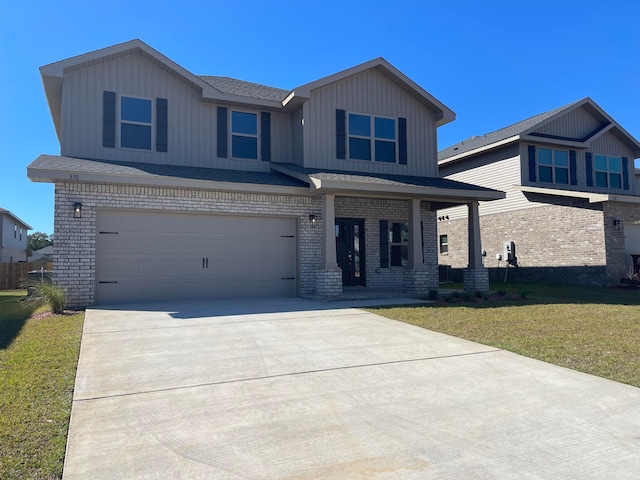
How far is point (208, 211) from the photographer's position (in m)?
11.4

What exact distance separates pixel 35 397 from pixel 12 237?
3462cm

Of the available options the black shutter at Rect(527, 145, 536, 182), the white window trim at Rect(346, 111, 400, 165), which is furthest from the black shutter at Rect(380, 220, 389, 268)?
the black shutter at Rect(527, 145, 536, 182)

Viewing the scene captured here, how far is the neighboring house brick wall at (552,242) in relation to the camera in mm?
16156

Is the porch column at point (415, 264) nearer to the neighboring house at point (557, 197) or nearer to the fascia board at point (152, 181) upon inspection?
the fascia board at point (152, 181)

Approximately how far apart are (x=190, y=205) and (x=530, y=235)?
564 inches

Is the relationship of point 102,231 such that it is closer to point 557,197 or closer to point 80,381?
point 80,381

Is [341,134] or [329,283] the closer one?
[329,283]

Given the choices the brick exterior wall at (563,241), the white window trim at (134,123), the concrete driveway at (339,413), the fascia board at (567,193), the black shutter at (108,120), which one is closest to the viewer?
the concrete driveway at (339,413)

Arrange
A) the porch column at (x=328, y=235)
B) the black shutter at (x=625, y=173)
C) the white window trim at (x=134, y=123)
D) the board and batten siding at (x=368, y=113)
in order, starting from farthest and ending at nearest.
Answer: the black shutter at (x=625, y=173) → the board and batten siding at (x=368, y=113) → the white window trim at (x=134, y=123) → the porch column at (x=328, y=235)

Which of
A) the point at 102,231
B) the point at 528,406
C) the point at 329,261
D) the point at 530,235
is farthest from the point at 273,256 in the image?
the point at 530,235

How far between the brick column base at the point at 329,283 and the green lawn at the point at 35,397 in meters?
5.69

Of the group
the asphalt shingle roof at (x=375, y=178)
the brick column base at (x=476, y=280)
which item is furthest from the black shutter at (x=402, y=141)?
the brick column base at (x=476, y=280)

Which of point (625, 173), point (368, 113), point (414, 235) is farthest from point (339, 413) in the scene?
point (625, 173)

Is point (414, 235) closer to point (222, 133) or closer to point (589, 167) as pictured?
point (222, 133)
